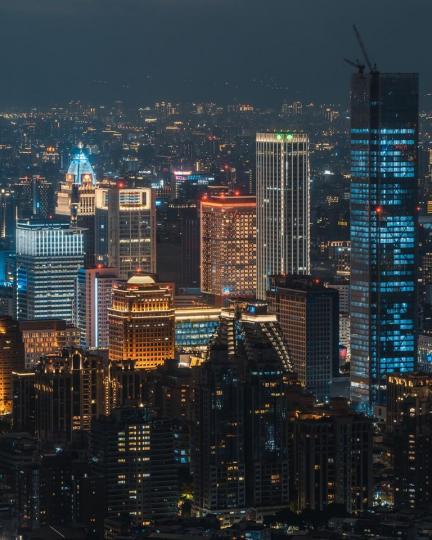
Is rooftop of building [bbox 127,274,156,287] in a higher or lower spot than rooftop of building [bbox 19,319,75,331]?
higher

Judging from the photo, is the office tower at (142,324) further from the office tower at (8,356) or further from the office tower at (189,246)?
the office tower at (189,246)

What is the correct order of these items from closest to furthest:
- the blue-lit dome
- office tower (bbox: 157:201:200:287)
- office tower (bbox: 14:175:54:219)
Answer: office tower (bbox: 157:201:200:287) < the blue-lit dome < office tower (bbox: 14:175:54:219)

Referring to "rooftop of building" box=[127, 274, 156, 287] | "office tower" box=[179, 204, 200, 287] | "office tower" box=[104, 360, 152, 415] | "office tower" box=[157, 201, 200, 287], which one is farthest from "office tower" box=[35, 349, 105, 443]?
"office tower" box=[179, 204, 200, 287]

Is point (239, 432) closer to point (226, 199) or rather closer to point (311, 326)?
point (311, 326)

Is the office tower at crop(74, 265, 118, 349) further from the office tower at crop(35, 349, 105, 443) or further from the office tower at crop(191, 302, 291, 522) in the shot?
the office tower at crop(191, 302, 291, 522)

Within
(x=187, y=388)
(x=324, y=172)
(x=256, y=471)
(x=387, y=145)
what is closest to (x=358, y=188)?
(x=387, y=145)
